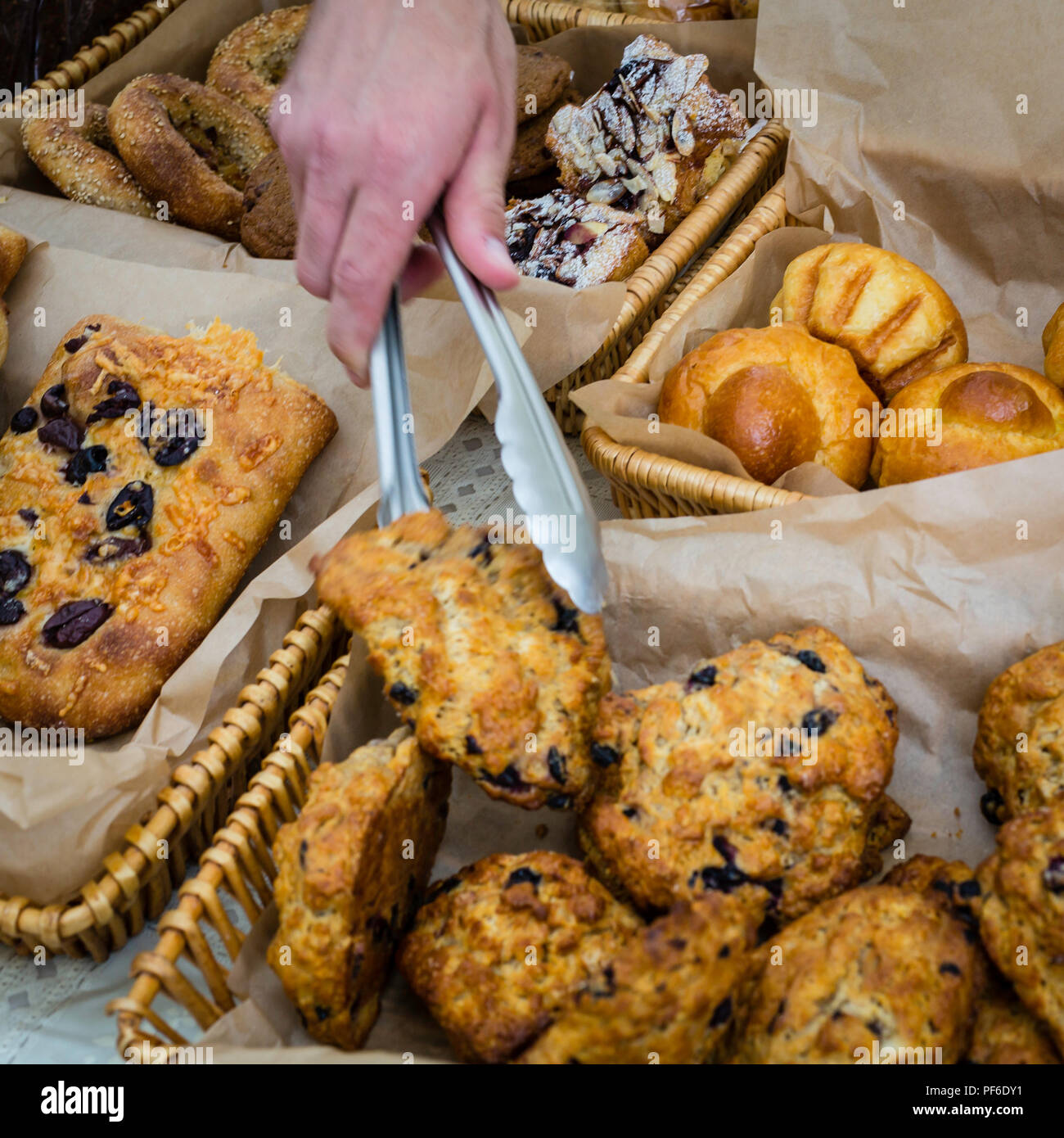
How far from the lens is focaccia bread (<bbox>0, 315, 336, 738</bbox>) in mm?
1562

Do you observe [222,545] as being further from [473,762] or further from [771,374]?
[771,374]

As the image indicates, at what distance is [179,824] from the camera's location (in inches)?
51.7

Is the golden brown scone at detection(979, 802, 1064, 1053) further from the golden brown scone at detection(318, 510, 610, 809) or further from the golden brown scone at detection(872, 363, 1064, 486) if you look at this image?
the golden brown scone at detection(872, 363, 1064, 486)

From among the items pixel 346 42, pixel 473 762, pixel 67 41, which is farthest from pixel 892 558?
pixel 67 41

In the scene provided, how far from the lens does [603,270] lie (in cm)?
207

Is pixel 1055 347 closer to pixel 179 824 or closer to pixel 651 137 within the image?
pixel 651 137

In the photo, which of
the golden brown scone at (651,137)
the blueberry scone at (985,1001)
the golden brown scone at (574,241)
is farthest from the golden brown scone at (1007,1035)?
the golden brown scone at (651,137)

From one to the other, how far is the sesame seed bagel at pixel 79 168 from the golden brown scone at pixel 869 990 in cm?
215

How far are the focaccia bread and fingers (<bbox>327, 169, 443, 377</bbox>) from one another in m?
0.57

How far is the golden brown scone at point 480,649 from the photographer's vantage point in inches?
43.2

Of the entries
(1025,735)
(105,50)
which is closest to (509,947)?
(1025,735)

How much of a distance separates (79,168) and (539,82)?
3.53 feet

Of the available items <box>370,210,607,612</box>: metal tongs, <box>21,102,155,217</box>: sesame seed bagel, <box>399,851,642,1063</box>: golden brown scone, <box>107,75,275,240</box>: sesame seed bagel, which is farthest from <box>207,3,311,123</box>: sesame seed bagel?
<box>399,851,642,1063</box>: golden brown scone

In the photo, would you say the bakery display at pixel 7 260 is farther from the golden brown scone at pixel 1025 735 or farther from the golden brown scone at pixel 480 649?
the golden brown scone at pixel 1025 735
